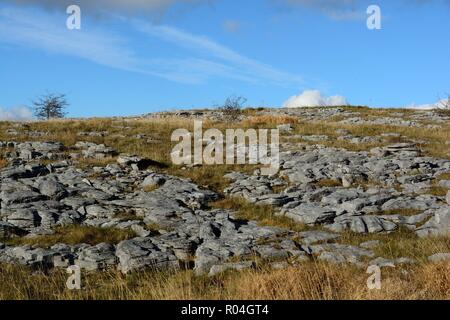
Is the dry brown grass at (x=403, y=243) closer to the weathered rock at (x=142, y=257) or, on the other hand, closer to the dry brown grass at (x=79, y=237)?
the weathered rock at (x=142, y=257)

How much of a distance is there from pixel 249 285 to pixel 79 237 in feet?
22.4

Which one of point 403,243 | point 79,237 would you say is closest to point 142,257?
point 79,237

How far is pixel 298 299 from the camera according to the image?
9305 millimetres

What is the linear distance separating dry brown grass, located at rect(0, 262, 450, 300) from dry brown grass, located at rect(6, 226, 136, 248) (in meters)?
2.07

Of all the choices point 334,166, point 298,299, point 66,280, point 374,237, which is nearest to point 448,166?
point 334,166

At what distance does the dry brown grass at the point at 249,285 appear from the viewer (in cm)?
950

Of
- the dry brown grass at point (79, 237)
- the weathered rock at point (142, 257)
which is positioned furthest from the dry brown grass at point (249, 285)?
the dry brown grass at point (79, 237)

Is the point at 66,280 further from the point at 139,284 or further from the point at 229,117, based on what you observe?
the point at 229,117

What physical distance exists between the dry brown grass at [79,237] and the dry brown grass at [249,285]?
2071mm

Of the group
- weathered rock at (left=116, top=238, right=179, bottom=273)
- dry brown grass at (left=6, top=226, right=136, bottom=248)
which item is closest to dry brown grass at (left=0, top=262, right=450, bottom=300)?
weathered rock at (left=116, top=238, right=179, bottom=273)

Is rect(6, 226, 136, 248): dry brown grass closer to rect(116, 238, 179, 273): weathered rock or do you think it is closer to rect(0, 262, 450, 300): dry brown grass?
rect(116, 238, 179, 273): weathered rock

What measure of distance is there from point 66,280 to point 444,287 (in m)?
8.40

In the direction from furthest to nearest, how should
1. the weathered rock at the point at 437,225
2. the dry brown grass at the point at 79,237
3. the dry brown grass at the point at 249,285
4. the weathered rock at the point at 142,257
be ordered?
the weathered rock at the point at 437,225 < the dry brown grass at the point at 79,237 < the weathered rock at the point at 142,257 < the dry brown grass at the point at 249,285

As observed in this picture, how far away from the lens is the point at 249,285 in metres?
9.84
